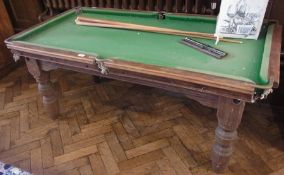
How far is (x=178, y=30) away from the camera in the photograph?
1615 millimetres

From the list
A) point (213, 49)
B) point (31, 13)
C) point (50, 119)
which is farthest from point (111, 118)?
point (31, 13)

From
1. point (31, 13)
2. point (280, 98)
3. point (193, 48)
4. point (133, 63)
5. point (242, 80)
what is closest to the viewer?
point (242, 80)

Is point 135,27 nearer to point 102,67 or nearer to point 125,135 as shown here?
point 102,67

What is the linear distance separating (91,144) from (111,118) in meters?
0.30

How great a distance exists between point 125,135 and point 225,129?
0.81 meters

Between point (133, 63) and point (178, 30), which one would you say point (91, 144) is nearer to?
point (133, 63)

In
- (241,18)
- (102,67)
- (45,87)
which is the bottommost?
(45,87)

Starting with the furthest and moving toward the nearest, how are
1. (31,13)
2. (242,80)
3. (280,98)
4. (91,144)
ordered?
(31,13), (280,98), (91,144), (242,80)

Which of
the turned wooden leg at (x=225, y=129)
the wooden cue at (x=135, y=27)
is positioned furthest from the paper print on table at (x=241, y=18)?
the turned wooden leg at (x=225, y=129)

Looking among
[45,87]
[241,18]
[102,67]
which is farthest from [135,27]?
[45,87]

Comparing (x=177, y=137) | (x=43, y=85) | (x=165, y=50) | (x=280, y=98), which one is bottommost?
(x=177, y=137)

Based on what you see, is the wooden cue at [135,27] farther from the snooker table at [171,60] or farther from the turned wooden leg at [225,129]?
the turned wooden leg at [225,129]

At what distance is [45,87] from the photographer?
6.03 ft

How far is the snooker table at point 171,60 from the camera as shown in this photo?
3.76ft
